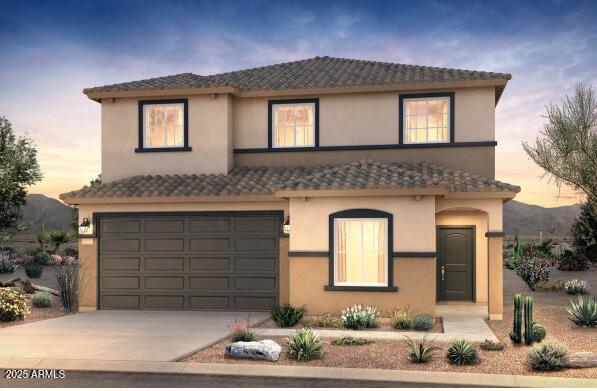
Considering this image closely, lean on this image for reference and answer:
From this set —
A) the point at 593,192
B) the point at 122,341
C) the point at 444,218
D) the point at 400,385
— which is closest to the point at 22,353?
the point at 122,341

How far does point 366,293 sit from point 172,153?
764 cm

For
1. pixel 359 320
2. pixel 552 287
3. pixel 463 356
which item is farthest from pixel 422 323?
pixel 552 287

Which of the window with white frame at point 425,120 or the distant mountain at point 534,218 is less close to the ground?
the window with white frame at point 425,120

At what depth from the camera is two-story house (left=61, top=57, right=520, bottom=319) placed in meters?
16.7

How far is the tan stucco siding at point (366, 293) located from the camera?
16.4 m

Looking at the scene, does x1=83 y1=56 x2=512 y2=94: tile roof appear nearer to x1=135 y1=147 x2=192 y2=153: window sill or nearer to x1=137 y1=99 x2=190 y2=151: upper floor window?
x1=137 y1=99 x2=190 y2=151: upper floor window

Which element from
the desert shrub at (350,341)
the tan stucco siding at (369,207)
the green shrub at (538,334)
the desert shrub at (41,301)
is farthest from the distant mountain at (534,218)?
the desert shrub at (350,341)

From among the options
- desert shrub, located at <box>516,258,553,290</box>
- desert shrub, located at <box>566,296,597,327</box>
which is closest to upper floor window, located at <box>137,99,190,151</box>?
desert shrub, located at <box>566,296,597,327</box>

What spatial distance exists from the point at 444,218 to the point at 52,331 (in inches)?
445

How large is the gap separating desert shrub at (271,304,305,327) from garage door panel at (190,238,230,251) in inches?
120

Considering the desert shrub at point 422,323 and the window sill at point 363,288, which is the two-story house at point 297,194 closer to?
the window sill at point 363,288

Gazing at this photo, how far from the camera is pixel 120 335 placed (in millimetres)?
14164

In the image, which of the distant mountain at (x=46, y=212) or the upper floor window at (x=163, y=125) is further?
the distant mountain at (x=46, y=212)

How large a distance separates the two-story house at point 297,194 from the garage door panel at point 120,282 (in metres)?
0.03
